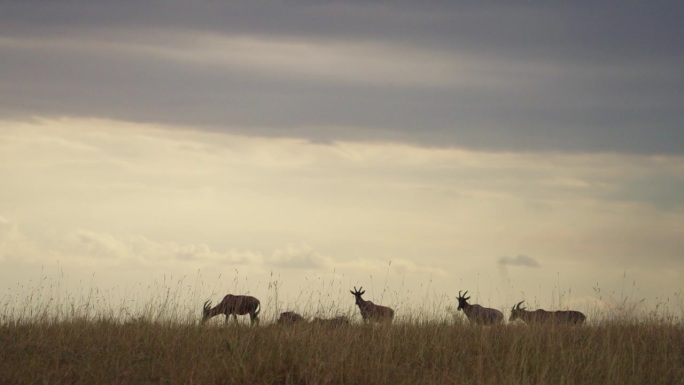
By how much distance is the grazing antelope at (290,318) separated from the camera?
16.0 metres

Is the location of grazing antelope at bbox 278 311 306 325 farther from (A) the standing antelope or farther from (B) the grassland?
(B) the grassland

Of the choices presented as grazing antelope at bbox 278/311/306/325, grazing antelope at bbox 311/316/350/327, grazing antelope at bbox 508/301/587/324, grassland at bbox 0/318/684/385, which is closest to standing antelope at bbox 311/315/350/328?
grazing antelope at bbox 311/316/350/327

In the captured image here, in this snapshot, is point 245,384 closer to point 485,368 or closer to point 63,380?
point 63,380

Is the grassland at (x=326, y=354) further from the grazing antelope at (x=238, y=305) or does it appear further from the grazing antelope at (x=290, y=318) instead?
the grazing antelope at (x=238, y=305)

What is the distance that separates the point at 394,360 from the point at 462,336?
2765 millimetres

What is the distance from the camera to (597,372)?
40.8ft

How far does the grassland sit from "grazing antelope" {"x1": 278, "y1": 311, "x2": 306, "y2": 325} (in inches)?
36.6

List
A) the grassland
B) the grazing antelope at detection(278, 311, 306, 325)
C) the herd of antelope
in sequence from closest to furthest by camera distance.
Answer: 1. the grassland
2. the grazing antelope at detection(278, 311, 306, 325)
3. the herd of antelope

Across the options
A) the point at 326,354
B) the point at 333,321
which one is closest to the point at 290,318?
the point at 333,321

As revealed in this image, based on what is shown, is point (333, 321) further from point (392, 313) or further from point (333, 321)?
point (392, 313)

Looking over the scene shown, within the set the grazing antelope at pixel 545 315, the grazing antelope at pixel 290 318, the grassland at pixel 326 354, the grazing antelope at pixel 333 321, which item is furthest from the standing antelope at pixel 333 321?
the grazing antelope at pixel 545 315

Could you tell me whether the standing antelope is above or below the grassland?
above

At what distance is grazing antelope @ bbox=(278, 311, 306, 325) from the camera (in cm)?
1600

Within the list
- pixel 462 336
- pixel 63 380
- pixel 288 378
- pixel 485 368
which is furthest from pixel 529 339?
pixel 63 380
